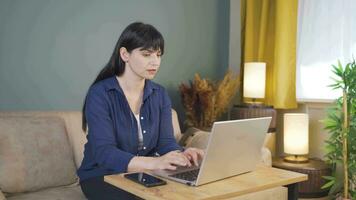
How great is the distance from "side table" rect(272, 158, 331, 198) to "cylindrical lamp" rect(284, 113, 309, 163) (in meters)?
0.09

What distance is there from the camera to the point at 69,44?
8.43ft

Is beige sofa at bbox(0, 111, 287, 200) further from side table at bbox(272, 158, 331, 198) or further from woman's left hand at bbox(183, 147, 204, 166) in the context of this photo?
woman's left hand at bbox(183, 147, 204, 166)

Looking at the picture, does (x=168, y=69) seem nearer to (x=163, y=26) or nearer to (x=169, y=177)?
(x=163, y=26)

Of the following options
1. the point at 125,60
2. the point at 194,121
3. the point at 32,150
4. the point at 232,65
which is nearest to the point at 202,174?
the point at 125,60

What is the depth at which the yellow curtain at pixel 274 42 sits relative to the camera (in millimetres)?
2998

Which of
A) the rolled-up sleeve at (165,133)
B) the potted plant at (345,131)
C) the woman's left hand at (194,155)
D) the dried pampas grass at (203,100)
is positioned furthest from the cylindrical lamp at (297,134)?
the woman's left hand at (194,155)

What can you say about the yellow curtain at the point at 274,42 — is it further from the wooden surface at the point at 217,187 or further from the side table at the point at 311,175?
the wooden surface at the point at 217,187

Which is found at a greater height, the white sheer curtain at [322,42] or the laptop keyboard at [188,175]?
the white sheer curtain at [322,42]

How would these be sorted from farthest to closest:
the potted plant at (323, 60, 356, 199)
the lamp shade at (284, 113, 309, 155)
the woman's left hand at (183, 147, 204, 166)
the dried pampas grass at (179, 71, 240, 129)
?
1. the dried pampas grass at (179, 71, 240, 129)
2. the lamp shade at (284, 113, 309, 155)
3. the potted plant at (323, 60, 356, 199)
4. the woman's left hand at (183, 147, 204, 166)

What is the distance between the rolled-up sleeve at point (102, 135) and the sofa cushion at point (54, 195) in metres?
0.40

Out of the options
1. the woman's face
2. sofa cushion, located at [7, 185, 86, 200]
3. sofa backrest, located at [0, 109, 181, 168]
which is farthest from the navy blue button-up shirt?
sofa backrest, located at [0, 109, 181, 168]

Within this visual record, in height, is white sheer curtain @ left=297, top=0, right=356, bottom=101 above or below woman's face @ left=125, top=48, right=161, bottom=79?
above

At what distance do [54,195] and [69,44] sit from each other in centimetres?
103

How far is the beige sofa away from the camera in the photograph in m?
1.96
